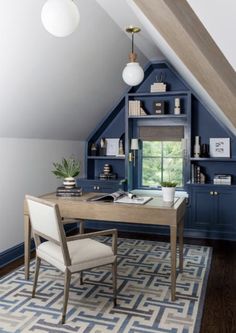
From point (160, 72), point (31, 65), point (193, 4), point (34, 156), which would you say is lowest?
point (34, 156)

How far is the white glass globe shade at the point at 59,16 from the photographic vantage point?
2.00 metres

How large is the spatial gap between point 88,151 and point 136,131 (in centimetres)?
84

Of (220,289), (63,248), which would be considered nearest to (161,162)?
(220,289)

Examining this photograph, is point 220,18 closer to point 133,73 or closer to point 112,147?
point 133,73

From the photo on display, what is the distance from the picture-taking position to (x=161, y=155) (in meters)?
5.24

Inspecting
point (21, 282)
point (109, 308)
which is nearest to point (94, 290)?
point (109, 308)

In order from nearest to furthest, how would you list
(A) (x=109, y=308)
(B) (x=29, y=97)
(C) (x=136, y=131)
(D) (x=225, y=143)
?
1. (A) (x=109, y=308)
2. (B) (x=29, y=97)
3. (D) (x=225, y=143)
4. (C) (x=136, y=131)

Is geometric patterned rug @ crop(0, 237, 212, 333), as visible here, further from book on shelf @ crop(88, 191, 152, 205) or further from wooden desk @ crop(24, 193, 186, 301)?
book on shelf @ crop(88, 191, 152, 205)

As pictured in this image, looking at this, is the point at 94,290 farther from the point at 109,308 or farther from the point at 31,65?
the point at 31,65

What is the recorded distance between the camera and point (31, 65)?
118 inches

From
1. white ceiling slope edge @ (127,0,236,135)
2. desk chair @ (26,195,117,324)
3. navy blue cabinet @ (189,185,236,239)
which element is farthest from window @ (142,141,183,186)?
desk chair @ (26,195,117,324)

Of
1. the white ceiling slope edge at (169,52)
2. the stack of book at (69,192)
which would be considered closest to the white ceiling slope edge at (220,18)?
the white ceiling slope edge at (169,52)

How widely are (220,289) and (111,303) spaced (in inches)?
38.6

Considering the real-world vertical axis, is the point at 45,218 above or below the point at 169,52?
below
